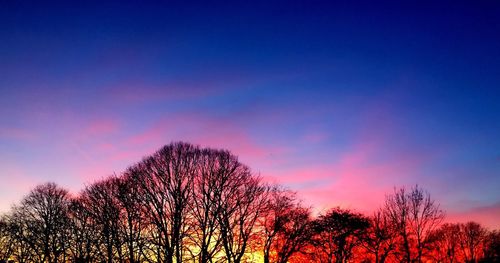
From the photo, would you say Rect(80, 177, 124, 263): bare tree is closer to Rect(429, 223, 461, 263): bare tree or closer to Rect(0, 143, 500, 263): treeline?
Rect(0, 143, 500, 263): treeline

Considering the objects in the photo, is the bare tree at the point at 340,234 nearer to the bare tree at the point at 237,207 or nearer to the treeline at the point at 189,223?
the treeline at the point at 189,223

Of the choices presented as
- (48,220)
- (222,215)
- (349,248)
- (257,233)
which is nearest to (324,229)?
(349,248)

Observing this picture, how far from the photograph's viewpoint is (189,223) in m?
39.6

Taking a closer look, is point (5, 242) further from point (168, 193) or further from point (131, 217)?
point (168, 193)

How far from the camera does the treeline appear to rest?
39.9 m

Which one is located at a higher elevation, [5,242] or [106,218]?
[106,218]

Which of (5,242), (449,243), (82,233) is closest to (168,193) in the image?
(82,233)

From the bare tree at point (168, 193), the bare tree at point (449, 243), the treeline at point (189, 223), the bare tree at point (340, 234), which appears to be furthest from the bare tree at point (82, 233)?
the bare tree at point (449, 243)

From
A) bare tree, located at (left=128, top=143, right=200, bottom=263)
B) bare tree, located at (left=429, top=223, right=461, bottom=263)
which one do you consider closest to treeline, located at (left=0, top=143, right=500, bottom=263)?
bare tree, located at (left=128, top=143, right=200, bottom=263)

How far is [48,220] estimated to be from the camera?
53.9m

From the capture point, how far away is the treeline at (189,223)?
39906mm

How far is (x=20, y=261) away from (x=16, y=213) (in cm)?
869

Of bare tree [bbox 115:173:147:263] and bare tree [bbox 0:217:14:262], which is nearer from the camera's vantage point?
bare tree [bbox 115:173:147:263]

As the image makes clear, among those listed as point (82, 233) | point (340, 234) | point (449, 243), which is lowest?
point (449, 243)
